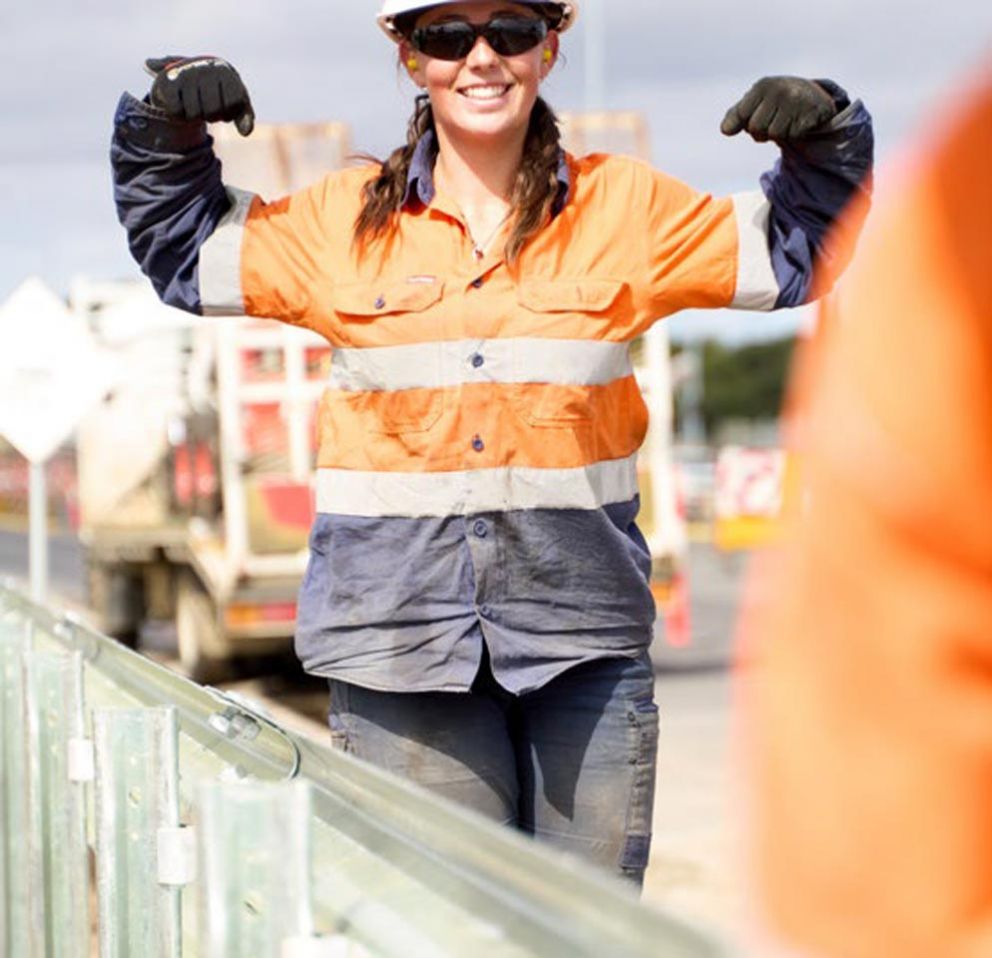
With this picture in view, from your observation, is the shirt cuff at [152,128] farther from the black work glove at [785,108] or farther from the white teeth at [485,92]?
the black work glove at [785,108]

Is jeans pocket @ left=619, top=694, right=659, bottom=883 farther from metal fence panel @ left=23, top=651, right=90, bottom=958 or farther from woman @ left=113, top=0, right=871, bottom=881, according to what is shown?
metal fence panel @ left=23, top=651, right=90, bottom=958

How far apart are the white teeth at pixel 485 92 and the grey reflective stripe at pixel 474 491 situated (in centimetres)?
60

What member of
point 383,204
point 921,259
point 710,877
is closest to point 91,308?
point 710,877

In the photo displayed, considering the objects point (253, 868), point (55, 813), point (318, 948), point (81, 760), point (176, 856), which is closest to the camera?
point (318, 948)

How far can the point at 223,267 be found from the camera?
3.62m

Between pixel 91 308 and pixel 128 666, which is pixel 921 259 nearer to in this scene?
pixel 128 666

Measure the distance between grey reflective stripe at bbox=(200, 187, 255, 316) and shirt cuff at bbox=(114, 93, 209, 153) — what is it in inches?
5.5

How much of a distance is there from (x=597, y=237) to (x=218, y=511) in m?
13.1

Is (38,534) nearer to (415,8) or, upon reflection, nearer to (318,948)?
(415,8)

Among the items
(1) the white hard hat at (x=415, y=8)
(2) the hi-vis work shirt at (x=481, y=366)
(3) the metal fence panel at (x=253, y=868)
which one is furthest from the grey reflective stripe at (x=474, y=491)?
(3) the metal fence panel at (x=253, y=868)

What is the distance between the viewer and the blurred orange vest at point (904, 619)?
2.91 ft

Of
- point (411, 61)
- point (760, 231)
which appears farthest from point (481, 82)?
point (760, 231)

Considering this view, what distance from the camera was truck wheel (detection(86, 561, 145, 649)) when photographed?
2039 cm

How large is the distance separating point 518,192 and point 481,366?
315mm
